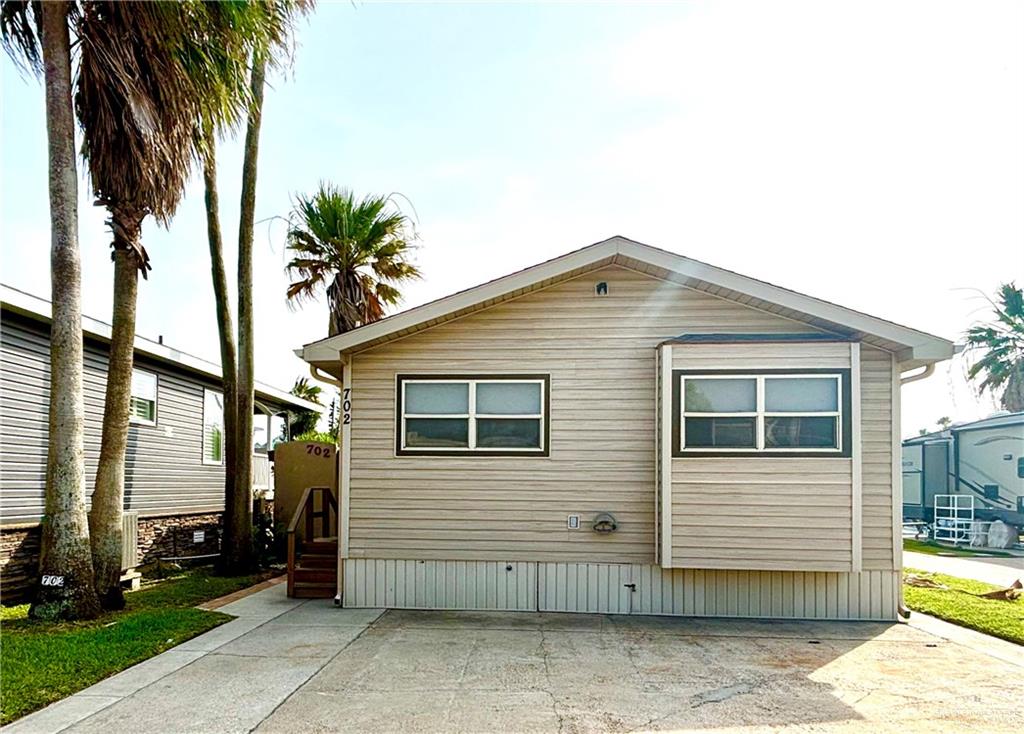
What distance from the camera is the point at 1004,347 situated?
2273 centimetres

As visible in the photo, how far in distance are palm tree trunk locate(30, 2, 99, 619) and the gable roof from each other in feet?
7.47

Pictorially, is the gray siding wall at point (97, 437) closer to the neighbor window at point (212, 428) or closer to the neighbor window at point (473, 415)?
the neighbor window at point (212, 428)

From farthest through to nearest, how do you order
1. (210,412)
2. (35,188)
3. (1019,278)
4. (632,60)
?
(1019,278) < (210,412) < (632,60) < (35,188)

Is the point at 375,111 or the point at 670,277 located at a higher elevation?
the point at 375,111

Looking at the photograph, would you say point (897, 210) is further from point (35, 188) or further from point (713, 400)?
point (35, 188)

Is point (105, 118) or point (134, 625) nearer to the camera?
point (134, 625)

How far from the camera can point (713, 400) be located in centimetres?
823

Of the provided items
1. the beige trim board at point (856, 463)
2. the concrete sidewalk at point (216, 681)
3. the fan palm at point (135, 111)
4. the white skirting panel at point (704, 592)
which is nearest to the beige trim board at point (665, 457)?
the white skirting panel at point (704, 592)

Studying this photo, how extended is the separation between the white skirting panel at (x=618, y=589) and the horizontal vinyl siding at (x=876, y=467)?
0.96 feet

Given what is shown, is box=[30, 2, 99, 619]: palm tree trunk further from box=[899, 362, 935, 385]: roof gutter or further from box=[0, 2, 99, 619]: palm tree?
box=[899, 362, 935, 385]: roof gutter

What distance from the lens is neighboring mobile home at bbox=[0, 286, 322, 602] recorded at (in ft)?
29.2

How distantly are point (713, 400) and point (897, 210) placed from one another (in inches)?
195

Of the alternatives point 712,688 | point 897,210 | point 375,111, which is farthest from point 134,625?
point 897,210

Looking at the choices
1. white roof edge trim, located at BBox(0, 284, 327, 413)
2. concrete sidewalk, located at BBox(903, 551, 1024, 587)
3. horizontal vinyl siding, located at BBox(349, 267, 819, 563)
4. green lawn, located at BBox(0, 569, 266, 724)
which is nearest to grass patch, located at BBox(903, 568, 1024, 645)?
concrete sidewalk, located at BBox(903, 551, 1024, 587)
